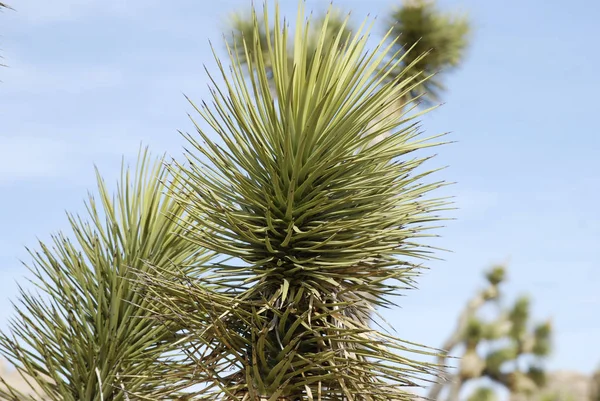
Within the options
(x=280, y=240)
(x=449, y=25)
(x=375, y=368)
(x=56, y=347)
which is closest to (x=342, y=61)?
(x=280, y=240)

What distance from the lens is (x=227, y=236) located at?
11.8 ft

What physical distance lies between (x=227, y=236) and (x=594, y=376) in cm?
1935

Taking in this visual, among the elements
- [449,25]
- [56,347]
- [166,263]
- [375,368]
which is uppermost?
[449,25]

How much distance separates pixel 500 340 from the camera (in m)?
20.9

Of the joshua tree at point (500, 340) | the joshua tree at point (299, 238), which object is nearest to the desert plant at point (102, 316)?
the joshua tree at point (299, 238)

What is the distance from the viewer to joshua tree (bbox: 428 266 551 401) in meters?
20.6

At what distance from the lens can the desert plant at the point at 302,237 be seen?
331 cm

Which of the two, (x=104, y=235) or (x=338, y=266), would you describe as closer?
(x=338, y=266)

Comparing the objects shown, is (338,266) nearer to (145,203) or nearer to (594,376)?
(145,203)

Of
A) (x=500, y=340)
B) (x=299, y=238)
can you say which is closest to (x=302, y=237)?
(x=299, y=238)

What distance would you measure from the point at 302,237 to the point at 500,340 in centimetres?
1882

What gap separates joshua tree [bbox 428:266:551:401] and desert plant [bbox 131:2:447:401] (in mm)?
17634

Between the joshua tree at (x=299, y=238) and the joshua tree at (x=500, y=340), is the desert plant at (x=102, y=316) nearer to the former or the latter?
the joshua tree at (x=299, y=238)

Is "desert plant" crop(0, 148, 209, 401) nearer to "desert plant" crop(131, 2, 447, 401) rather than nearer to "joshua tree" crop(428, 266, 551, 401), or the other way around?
"desert plant" crop(131, 2, 447, 401)
